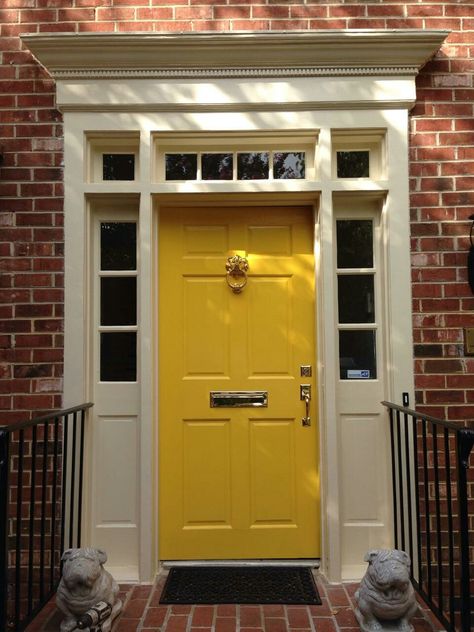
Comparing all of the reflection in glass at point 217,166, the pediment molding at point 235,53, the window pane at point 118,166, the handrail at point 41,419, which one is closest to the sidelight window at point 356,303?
the reflection in glass at point 217,166

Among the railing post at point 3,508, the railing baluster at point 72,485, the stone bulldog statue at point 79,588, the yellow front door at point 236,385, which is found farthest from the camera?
the yellow front door at point 236,385

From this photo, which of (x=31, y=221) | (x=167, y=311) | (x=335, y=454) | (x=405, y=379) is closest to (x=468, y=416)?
(x=405, y=379)

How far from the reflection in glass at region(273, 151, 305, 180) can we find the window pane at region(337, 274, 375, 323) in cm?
76

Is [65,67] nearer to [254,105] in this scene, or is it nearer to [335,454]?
[254,105]

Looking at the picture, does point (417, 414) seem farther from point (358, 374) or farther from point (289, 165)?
point (289, 165)

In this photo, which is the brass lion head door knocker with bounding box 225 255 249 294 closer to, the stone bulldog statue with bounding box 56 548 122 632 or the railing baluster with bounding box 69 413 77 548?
the railing baluster with bounding box 69 413 77 548

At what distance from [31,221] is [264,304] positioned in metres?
1.60

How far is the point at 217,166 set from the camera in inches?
142

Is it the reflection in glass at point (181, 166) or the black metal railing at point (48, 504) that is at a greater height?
the reflection in glass at point (181, 166)

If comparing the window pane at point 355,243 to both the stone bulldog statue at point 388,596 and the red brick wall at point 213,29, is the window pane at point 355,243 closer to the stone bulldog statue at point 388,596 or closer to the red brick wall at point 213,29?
the red brick wall at point 213,29

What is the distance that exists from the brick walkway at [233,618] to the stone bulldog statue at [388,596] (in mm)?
162

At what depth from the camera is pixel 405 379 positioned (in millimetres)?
3379

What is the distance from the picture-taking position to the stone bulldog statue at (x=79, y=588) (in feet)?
8.68

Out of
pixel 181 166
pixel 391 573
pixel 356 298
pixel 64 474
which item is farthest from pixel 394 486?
pixel 181 166
